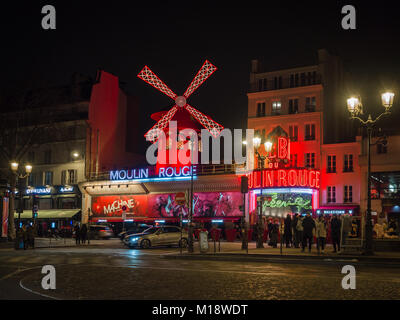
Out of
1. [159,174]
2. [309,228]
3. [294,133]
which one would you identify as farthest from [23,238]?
[294,133]

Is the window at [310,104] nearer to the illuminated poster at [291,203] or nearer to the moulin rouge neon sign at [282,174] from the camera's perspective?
the moulin rouge neon sign at [282,174]

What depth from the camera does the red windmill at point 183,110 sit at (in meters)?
42.2

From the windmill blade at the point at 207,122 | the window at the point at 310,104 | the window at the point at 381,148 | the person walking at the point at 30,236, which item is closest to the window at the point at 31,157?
the windmill blade at the point at 207,122

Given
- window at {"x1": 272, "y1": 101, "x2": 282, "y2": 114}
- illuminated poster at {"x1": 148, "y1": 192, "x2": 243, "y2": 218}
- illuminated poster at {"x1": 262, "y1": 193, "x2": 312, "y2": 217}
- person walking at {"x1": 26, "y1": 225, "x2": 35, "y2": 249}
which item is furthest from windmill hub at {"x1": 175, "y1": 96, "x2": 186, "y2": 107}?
person walking at {"x1": 26, "y1": 225, "x2": 35, "y2": 249}

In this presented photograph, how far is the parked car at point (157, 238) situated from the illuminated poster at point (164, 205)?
10.1 meters

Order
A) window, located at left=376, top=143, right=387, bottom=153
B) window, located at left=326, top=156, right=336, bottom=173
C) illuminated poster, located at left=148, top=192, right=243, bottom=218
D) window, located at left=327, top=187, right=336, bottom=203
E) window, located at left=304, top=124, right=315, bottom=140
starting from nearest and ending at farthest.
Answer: window, located at left=376, top=143, right=387, bottom=153, window, located at left=327, top=187, right=336, bottom=203, window, located at left=326, top=156, right=336, bottom=173, window, located at left=304, top=124, right=315, bottom=140, illuminated poster, located at left=148, top=192, right=243, bottom=218

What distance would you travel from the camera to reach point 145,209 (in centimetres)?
4556

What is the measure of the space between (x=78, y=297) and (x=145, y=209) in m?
36.3

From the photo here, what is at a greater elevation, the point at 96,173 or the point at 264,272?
the point at 96,173

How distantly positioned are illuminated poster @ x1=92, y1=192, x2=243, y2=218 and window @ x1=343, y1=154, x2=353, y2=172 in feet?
26.9

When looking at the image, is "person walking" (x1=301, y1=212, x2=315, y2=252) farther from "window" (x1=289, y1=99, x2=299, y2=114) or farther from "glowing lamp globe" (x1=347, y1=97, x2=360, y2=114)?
"window" (x1=289, y1=99, x2=299, y2=114)

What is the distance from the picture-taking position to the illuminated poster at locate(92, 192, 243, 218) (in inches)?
1594
